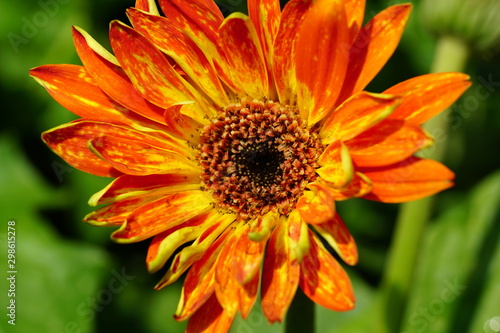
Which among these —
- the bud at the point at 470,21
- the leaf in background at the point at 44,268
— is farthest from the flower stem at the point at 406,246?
the leaf in background at the point at 44,268

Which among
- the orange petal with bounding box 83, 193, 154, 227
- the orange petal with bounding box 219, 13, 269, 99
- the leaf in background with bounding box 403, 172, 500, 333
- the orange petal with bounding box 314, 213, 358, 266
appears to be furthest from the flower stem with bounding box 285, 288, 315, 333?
the leaf in background with bounding box 403, 172, 500, 333

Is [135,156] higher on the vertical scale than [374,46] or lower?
lower

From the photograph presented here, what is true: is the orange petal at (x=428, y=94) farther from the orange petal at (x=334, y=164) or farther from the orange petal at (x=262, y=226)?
the orange petal at (x=262, y=226)

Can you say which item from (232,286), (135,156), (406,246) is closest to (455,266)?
(406,246)

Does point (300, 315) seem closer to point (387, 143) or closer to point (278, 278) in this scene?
point (278, 278)

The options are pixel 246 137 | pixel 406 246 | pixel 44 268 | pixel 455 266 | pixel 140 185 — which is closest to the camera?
pixel 140 185

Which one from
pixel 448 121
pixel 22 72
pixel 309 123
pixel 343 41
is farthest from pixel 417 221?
pixel 22 72
